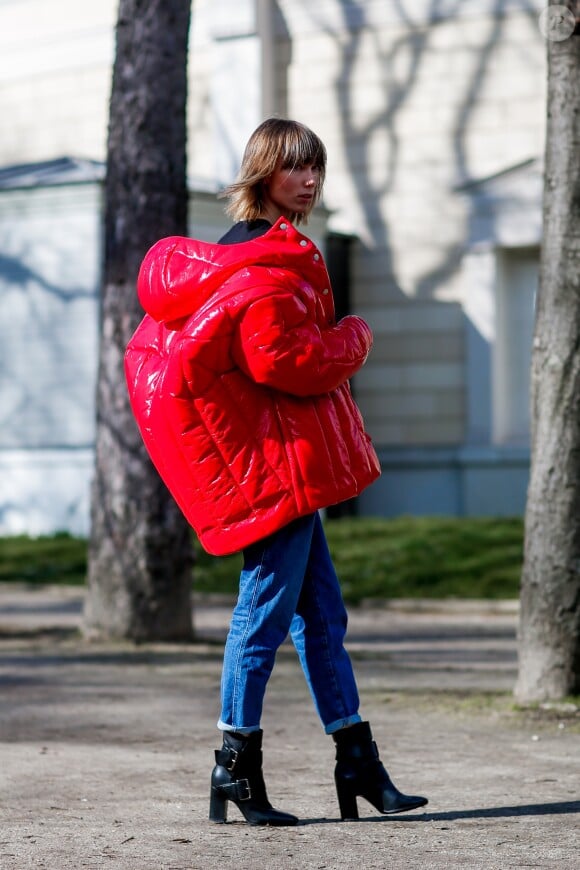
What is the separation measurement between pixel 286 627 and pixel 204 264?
1.05 m

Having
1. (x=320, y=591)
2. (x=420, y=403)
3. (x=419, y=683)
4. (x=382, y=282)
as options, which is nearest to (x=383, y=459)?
(x=420, y=403)

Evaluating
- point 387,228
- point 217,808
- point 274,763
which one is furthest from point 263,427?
point 387,228

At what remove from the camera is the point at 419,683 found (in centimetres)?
772

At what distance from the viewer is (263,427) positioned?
4434 millimetres

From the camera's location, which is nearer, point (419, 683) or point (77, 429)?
point (419, 683)

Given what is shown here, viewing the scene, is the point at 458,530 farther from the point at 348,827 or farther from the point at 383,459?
the point at 348,827

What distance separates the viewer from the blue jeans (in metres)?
4.43

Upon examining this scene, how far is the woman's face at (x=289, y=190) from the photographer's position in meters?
4.52

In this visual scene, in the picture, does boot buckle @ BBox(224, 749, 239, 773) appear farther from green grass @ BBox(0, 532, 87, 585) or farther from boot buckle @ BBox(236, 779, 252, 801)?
green grass @ BBox(0, 532, 87, 585)

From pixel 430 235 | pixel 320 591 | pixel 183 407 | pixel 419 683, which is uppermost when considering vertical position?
pixel 430 235

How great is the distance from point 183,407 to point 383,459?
45.8ft

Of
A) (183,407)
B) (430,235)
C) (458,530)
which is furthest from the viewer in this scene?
(430,235)
